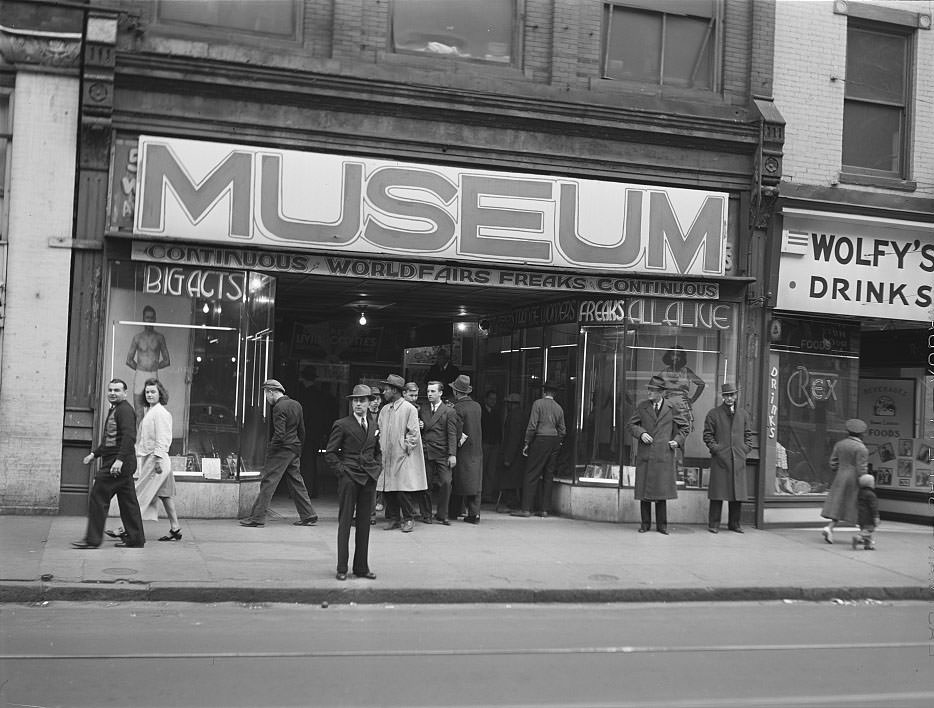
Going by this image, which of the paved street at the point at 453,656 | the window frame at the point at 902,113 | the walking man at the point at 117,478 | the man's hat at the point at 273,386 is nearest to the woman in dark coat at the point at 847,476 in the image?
the paved street at the point at 453,656

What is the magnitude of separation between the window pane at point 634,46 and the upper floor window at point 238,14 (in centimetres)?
471

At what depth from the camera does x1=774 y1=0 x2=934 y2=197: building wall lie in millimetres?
15867

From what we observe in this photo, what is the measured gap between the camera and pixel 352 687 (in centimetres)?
654

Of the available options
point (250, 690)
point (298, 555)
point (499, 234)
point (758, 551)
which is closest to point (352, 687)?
point (250, 690)

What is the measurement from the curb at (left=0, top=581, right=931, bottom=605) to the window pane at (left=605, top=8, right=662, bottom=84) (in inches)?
320

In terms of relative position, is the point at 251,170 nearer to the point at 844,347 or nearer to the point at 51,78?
the point at 51,78

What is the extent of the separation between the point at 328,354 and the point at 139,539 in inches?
370

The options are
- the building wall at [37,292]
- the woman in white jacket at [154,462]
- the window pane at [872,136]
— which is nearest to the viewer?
the woman in white jacket at [154,462]

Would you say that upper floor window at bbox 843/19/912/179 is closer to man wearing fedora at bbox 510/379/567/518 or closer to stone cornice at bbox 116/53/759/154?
stone cornice at bbox 116/53/759/154

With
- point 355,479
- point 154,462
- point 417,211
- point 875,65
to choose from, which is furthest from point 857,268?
point 154,462

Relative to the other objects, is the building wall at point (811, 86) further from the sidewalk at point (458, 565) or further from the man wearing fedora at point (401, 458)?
the man wearing fedora at point (401, 458)

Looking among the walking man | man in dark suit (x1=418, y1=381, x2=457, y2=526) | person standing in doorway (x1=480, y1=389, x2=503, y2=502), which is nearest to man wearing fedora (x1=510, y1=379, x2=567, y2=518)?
man in dark suit (x1=418, y1=381, x2=457, y2=526)

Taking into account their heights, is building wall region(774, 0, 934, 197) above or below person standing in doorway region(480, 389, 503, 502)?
above

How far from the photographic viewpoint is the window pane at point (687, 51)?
1579cm
